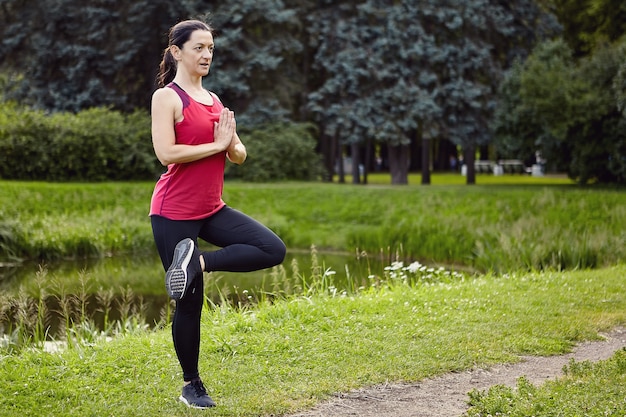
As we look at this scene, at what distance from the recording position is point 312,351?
6.83 meters

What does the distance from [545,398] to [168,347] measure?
122 inches

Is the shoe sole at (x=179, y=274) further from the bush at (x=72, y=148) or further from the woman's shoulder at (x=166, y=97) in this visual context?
the bush at (x=72, y=148)

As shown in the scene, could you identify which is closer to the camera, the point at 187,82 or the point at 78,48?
the point at 187,82

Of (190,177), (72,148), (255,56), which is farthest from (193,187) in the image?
(255,56)

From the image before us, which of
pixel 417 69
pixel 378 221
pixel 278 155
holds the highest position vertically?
pixel 417 69

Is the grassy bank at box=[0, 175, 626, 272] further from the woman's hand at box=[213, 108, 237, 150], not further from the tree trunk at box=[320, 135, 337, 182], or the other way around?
the tree trunk at box=[320, 135, 337, 182]

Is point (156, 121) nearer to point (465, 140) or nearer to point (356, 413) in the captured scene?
point (356, 413)

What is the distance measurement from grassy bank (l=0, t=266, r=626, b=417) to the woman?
675 mm

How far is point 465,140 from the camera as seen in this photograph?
2862cm

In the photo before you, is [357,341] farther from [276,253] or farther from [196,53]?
[196,53]

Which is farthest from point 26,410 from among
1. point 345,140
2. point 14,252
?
point 345,140

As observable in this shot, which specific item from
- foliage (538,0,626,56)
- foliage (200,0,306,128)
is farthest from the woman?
foliage (200,0,306,128)

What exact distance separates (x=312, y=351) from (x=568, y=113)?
58.3ft

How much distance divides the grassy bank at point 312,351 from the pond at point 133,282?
95.6 inches
